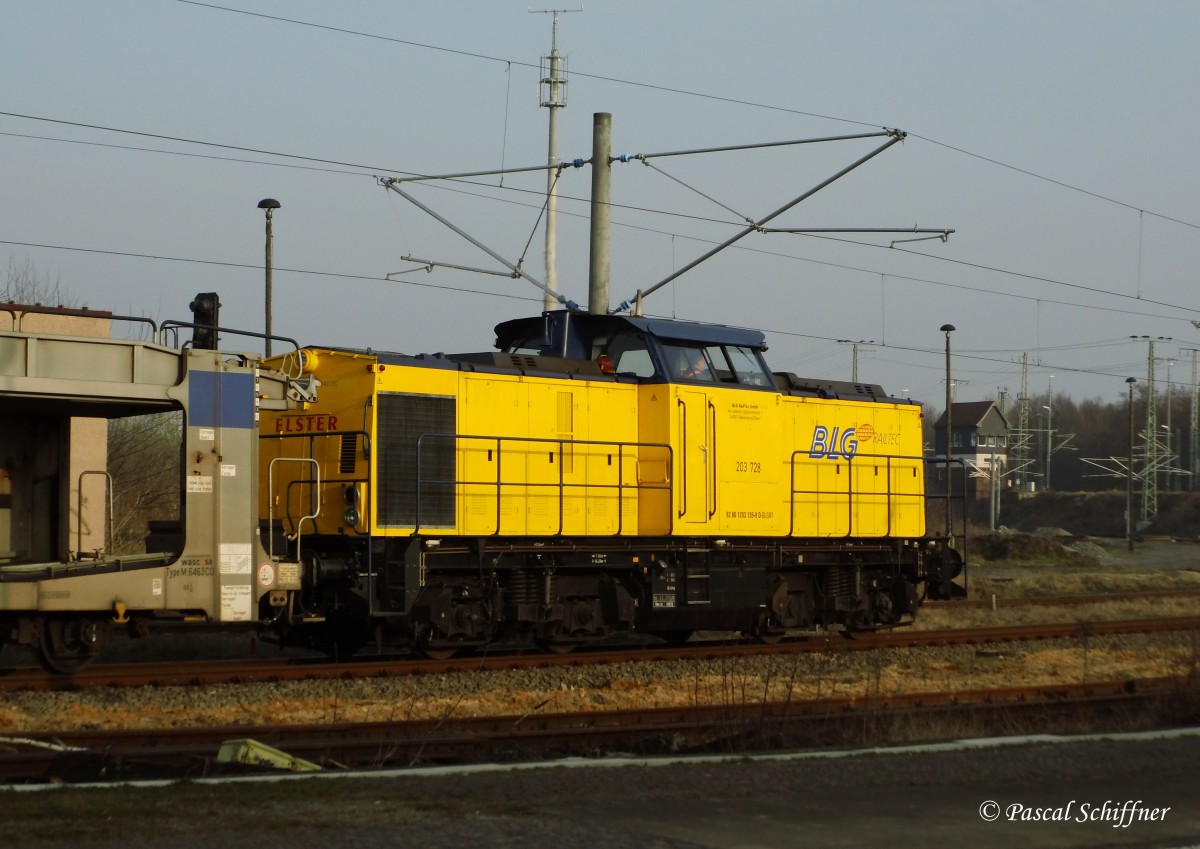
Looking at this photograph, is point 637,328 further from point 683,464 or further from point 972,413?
point 972,413

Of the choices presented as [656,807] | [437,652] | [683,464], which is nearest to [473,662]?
[437,652]

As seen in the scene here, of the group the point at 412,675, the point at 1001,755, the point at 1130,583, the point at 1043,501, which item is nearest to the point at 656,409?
the point at 412,675

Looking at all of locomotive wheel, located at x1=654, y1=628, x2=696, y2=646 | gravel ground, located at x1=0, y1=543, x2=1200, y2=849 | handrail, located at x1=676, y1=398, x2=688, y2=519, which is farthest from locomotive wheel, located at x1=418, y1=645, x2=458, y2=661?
locomotive wheel, located at x1=654, y1=628, x2=696, y2=646

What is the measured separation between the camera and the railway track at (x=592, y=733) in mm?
8320

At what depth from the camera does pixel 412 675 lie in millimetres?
13086

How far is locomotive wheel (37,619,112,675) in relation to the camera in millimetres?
11523

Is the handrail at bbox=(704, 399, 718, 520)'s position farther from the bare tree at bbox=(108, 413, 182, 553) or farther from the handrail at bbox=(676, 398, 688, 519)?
the bare tree at bbox=(108, 413, 182, 553)

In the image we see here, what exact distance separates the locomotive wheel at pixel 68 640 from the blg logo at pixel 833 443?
9137 millimetres

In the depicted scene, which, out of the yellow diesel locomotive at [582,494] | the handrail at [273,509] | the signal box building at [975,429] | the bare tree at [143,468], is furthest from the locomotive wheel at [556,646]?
the signal box building at [975,429]

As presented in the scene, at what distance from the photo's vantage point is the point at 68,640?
11625mm

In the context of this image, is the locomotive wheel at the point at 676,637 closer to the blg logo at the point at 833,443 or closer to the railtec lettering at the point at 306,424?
the blg logo at the point at 833,443

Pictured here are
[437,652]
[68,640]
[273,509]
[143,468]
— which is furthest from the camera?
[143,468]

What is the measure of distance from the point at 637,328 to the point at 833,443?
3.56m

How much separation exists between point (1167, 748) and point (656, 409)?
7.55 metres
